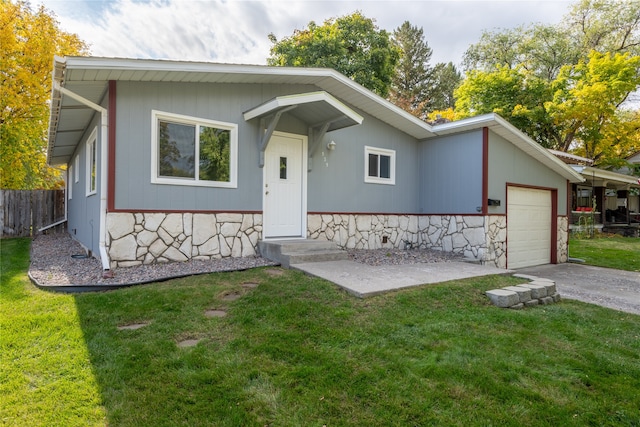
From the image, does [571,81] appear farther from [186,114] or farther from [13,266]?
[13,266]

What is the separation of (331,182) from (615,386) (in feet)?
19.2

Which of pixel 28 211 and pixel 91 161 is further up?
pixel 91 161

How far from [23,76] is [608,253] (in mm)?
19081

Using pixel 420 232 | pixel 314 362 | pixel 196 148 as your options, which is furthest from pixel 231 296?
pixel 420 232

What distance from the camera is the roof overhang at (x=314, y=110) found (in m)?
5.86

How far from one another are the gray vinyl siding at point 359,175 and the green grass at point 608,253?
199 inches

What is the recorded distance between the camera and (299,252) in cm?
612

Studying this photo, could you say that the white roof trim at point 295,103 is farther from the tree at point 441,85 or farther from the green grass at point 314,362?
the tree at point 441,85

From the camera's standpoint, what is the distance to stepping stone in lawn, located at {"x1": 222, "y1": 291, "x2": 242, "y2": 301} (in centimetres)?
416

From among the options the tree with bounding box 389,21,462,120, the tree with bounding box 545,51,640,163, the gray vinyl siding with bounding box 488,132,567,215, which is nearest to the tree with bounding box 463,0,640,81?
the tree with bounding box 545,51,640,163

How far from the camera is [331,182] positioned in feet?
25.3

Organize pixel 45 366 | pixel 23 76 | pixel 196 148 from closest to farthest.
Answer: pixel 45 366, pixel 196 148, pixel 23 76

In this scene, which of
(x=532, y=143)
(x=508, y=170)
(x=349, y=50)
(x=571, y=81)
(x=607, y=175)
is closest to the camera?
(x=508, y=170)

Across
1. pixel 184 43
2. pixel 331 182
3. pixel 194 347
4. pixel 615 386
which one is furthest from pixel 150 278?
pixel 184 43
